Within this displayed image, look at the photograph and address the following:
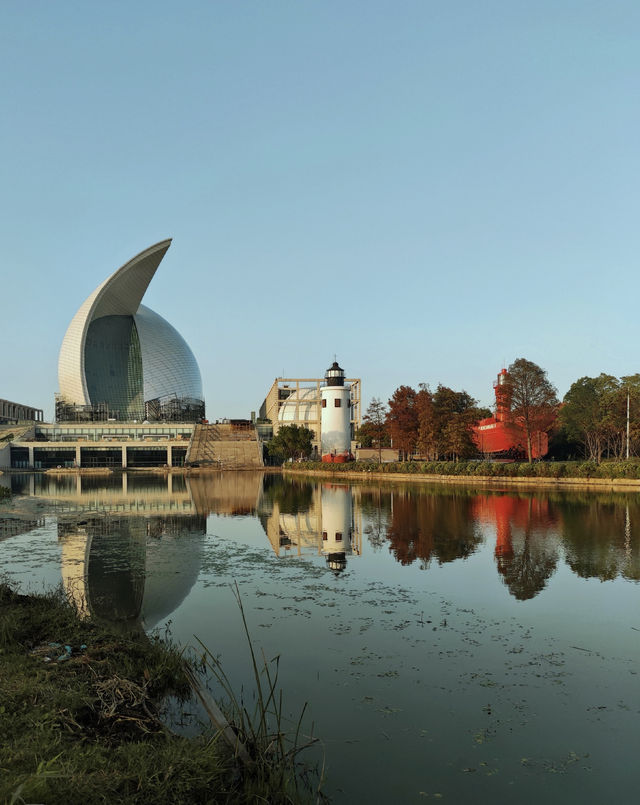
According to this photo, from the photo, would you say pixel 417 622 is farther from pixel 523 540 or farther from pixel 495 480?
pixel 495 480

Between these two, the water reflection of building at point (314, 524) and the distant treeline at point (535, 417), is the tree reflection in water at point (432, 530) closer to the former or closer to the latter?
the water reflection of building at point (314, 524)

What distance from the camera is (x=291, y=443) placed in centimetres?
6994

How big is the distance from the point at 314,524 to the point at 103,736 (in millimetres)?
18184

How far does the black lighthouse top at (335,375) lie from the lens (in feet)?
249

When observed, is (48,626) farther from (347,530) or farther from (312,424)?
(312,424)

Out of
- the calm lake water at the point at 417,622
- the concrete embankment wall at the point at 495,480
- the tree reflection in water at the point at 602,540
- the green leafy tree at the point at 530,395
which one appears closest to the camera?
the calm lake water at the point at 417,622

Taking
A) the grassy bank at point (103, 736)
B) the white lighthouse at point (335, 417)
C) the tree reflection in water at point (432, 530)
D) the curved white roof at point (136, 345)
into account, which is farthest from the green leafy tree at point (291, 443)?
the grassy bank at point (103, 736)

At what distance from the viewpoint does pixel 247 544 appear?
760 inches

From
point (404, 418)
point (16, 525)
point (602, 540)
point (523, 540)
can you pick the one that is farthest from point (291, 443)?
point (602, 540)

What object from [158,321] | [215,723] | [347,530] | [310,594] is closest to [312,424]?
[158,321]

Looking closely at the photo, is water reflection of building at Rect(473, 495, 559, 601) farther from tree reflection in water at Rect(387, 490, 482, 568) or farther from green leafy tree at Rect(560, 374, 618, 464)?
green leafy tree at Rect(560, 374, 618, 464)

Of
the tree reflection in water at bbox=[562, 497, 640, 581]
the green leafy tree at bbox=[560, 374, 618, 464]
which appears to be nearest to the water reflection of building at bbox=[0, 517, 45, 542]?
the tree reflection in water at bbox=[562, 497, 640, 581]

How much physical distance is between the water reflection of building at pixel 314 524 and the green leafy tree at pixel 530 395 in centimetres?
1886

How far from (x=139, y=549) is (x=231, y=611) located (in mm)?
7488
